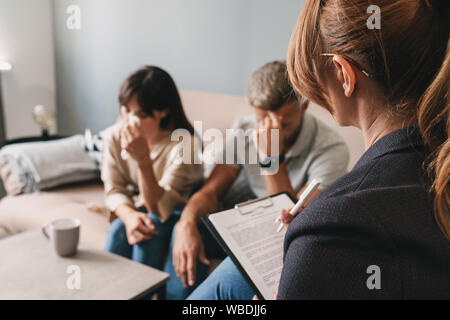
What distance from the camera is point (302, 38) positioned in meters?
0.44

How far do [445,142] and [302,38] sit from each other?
19 centimetres

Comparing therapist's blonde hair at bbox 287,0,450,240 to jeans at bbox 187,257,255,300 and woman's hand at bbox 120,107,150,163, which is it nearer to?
jeans at bbox 187,257,255,300

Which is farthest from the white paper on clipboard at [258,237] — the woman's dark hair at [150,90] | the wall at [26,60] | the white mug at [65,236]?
the wall at [26,60]

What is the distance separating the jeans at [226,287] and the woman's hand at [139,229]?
0.28 meters

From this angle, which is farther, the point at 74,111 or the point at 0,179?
the point at 74,111

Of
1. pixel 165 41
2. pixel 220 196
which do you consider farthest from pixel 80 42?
pixel 220 196

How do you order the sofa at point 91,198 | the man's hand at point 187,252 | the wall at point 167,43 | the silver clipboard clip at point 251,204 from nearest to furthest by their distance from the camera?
the silver clipboard clip at point 251,204 < the man's hand at point 187,252 < the sofa at point 91,198 < the wall at point 167,43

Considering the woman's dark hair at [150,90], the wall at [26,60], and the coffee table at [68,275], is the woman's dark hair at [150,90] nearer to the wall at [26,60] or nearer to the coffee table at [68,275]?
the coffee table at [68,275]

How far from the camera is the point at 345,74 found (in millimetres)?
419

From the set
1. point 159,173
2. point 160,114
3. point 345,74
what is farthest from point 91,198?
point 345,74

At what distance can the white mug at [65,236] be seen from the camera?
34.4 inches

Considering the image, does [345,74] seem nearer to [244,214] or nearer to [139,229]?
[244,214]
